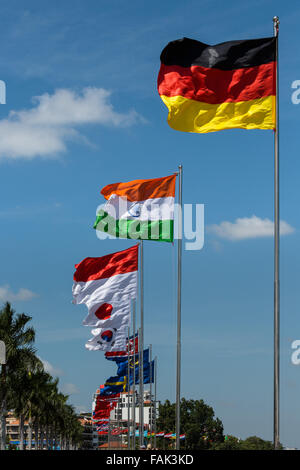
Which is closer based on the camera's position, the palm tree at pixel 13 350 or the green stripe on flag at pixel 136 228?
the green stripe on flag at pixel 136 228

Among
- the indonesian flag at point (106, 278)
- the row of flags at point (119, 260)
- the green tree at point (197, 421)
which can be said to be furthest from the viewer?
the green tree at point (197, 421)

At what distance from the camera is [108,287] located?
3559 cm

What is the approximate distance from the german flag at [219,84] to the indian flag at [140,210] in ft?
28.0

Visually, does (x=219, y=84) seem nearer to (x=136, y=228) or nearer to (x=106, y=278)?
(x=136, y=228)

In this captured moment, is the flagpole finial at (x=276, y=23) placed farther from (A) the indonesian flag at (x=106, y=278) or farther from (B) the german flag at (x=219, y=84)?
(A) the indonesian flag at (x=106, y=278)

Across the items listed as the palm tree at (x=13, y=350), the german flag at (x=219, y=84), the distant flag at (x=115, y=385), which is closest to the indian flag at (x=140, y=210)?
the german flag at (x=219, y=84)

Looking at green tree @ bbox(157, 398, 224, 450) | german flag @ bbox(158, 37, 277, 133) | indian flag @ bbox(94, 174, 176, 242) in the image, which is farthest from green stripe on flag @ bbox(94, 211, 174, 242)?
green tree @ bbox(157, 398, 224, 450)

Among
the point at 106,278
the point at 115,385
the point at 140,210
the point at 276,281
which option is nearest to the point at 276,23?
the point at 276,281

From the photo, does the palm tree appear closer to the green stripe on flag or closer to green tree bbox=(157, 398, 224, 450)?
the green stripe on flag

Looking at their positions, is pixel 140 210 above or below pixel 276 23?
below

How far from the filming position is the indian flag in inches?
1114

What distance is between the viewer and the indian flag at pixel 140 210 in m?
28.3

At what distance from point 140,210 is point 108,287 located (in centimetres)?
767
